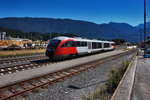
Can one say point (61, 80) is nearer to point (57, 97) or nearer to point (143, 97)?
point (57, 97)

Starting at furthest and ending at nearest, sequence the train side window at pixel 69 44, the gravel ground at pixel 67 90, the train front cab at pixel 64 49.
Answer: the train side window at pixel 69 44 < the train front cab at pixel 64 49 < the gravel ground at pixel 67 90

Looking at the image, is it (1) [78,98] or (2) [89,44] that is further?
(2) [89,44]

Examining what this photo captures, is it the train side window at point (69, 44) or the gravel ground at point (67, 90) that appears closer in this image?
the gravel ground at point (67, 90)

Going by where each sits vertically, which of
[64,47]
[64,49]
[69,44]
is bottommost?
[64,49]

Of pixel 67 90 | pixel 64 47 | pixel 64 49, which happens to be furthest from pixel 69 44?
pixel 67 90

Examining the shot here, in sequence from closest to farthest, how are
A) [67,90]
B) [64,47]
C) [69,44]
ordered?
[67,90] → [64,47] → [69,44]

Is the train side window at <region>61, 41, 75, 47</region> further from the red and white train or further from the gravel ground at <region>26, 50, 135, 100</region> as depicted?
the gravel ground at <region>26, 50, 135, 100</region>

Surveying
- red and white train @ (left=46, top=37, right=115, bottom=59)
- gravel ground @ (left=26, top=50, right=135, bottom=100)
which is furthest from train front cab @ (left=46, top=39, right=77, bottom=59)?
gravel ground @ (left=26, top=50, right=135, bottom=100)

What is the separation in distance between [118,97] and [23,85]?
5.44 m

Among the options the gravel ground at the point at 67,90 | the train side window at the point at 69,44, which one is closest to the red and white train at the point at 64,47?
the train side window at the point at 69,44

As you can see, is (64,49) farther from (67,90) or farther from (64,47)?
(67,90)

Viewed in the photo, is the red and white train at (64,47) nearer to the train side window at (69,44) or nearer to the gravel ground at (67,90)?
the train side window at (69,44)

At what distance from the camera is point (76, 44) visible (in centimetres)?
1816

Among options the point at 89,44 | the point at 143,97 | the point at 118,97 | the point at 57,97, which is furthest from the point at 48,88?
the point at 89,44
